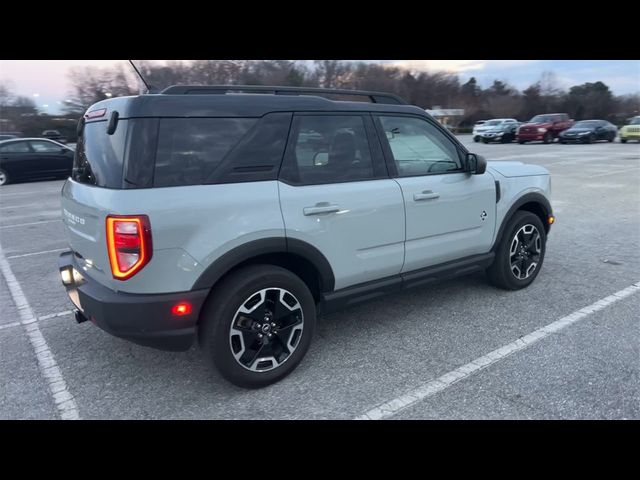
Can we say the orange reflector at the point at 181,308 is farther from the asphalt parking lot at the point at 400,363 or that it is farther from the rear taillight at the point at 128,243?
the asphalt parking lot at the point at 400,363

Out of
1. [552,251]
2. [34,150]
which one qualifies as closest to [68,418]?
[552,251]

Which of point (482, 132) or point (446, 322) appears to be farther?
point (482, 132)

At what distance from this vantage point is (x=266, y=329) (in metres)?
2.96

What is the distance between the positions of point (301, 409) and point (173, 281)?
3.61 feet

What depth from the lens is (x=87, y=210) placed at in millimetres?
2781

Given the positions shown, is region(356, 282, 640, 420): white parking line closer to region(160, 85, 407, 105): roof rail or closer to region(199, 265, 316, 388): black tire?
region(199, 265, 316, 388): black tire

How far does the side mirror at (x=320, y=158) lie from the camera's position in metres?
3.18

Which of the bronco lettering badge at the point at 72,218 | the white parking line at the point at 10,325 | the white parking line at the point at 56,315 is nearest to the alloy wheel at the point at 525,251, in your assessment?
the bronco lettering badge at the point at 72,218

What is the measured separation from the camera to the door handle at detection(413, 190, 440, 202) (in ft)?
11.8

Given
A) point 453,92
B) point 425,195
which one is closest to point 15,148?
point 425,195

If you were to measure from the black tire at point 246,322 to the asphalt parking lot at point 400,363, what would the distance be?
0.47ft

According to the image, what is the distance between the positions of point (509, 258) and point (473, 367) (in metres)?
1.63

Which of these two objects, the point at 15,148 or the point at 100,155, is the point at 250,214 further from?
the point at 15,148
